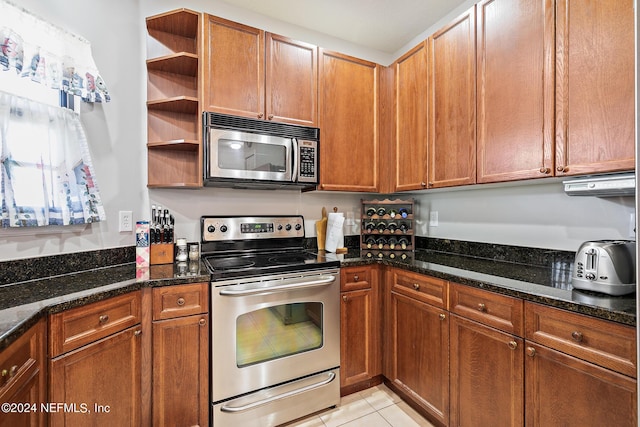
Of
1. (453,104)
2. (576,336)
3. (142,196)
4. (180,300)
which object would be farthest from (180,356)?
(453,104)

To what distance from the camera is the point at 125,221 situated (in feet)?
5.97

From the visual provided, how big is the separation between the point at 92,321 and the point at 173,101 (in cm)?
130

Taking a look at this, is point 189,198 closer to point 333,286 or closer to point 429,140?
point 333,286

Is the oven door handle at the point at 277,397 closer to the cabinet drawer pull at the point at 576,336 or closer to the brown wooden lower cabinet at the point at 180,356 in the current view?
the brown wooden lower cabinet at the point at 180,356

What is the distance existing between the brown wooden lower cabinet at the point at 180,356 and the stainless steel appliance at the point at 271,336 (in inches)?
2.2

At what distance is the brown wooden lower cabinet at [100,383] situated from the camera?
1126 mm

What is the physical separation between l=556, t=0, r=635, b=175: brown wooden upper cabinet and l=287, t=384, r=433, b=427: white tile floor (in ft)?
5.38

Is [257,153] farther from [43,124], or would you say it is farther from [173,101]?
[43,124]

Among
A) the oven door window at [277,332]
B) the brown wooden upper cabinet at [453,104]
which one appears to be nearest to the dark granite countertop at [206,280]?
the oven door window at [277,332]

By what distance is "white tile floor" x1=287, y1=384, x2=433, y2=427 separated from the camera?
1747 millimetres

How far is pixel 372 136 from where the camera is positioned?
234 centimetres

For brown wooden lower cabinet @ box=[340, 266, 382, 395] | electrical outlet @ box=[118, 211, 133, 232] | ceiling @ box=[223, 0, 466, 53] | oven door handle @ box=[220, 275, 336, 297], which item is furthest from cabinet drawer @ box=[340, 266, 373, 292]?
ceiling @ box=[223, 0, 466, 53]

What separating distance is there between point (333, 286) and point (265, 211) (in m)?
0.84

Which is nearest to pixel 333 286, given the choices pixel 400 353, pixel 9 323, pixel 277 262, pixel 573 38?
pixel 277 262
